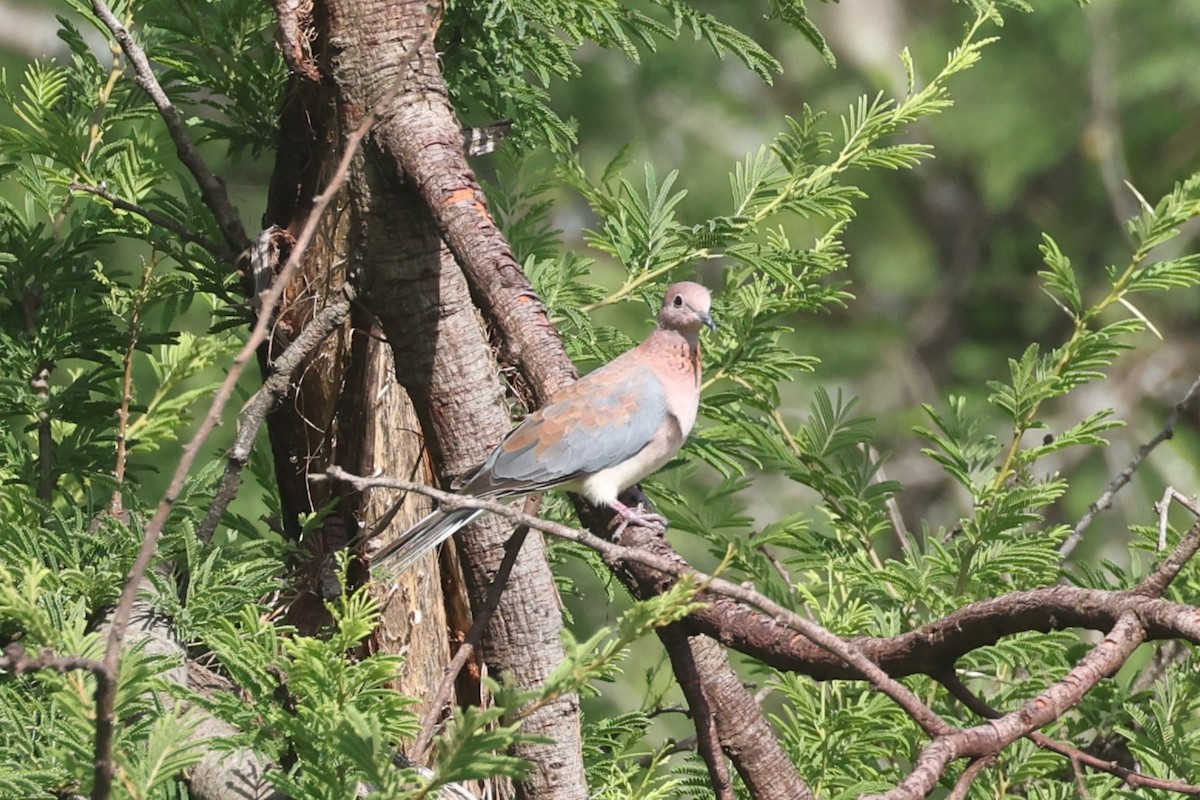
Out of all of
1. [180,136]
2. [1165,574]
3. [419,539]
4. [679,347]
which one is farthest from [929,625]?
[180,136]

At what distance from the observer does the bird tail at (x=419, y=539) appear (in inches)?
90.0

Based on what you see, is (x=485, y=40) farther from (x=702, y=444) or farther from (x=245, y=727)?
(x=245, y=727)

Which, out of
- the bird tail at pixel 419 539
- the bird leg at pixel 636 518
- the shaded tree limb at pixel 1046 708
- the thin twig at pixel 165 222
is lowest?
the shaded tree limb at pixel 1046 708

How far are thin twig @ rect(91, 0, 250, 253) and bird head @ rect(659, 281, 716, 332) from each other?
0.92 meters

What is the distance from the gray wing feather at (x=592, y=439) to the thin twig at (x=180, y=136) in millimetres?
681

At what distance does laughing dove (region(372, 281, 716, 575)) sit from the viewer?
2383mm

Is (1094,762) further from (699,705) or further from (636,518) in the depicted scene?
(636,518)

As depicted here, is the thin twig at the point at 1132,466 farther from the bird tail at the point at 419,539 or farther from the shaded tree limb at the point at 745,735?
the bird tail at the point at 419,539

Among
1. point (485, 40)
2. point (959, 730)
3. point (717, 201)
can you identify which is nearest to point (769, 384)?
point (485, 40)

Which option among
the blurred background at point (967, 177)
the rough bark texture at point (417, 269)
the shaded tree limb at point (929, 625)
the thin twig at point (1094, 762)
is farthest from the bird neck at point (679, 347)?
the blurred background at point (967, 177)

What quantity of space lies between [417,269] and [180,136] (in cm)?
53

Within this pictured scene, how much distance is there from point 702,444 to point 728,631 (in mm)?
1080

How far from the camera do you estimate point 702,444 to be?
283cm

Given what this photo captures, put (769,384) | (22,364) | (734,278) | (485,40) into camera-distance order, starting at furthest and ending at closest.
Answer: (734,278)
(769,384)
(485,40)
(22,364)
